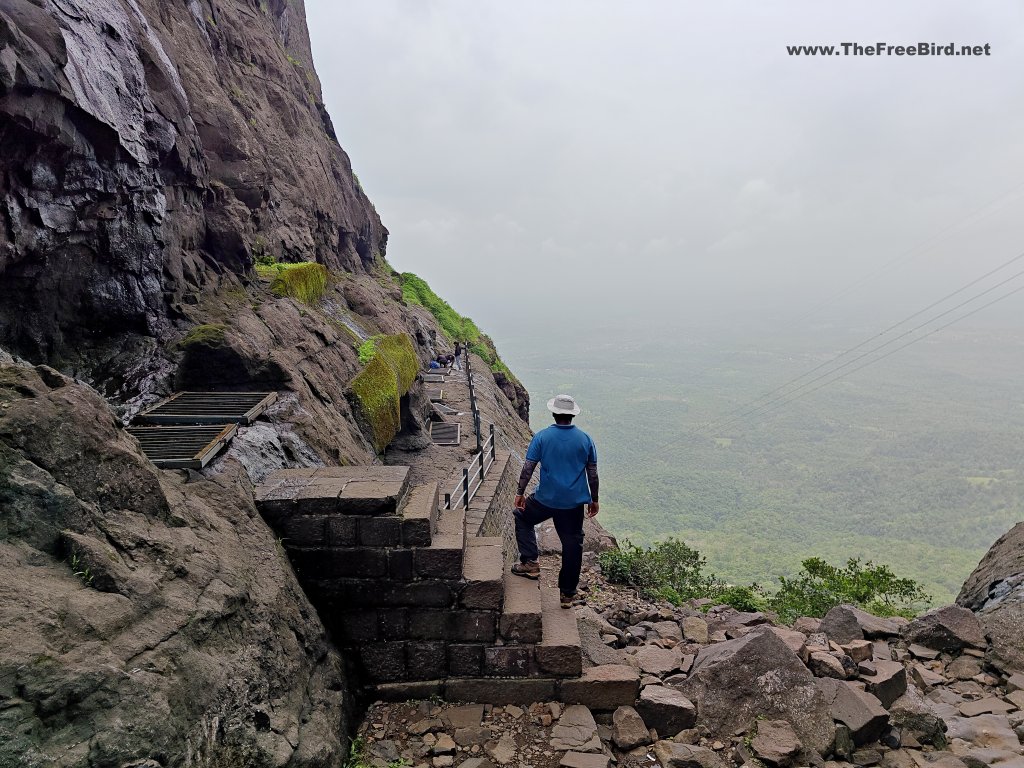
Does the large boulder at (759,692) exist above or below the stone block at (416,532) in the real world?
below

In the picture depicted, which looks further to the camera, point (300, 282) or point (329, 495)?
point (300, 282)

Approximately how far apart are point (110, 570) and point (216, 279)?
786 centimetres

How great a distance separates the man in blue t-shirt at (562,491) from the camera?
197 inches

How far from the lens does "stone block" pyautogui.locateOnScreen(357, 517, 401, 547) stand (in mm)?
4461

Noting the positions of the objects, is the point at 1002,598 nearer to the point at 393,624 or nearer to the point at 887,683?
the point at 887,683

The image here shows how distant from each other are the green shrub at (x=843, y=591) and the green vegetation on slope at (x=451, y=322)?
20.8 m

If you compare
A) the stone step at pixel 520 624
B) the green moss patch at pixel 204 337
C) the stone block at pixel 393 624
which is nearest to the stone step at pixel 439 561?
the stone block at pixel 393 624

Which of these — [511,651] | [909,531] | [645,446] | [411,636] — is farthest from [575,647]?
[645,446]

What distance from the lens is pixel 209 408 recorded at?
268 inches

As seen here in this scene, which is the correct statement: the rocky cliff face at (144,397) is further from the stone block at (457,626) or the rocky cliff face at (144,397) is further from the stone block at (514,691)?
the stone block at (514,691)

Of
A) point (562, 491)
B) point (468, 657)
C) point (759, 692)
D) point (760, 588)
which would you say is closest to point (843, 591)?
point (760, 588)

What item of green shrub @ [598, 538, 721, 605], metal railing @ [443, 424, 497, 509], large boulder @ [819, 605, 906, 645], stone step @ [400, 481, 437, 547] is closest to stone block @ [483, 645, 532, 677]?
stone step @ [400, 481, 437, 547]

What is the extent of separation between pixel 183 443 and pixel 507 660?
11.8 feet

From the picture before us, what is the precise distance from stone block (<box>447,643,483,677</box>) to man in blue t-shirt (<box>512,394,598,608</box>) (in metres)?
0.78
